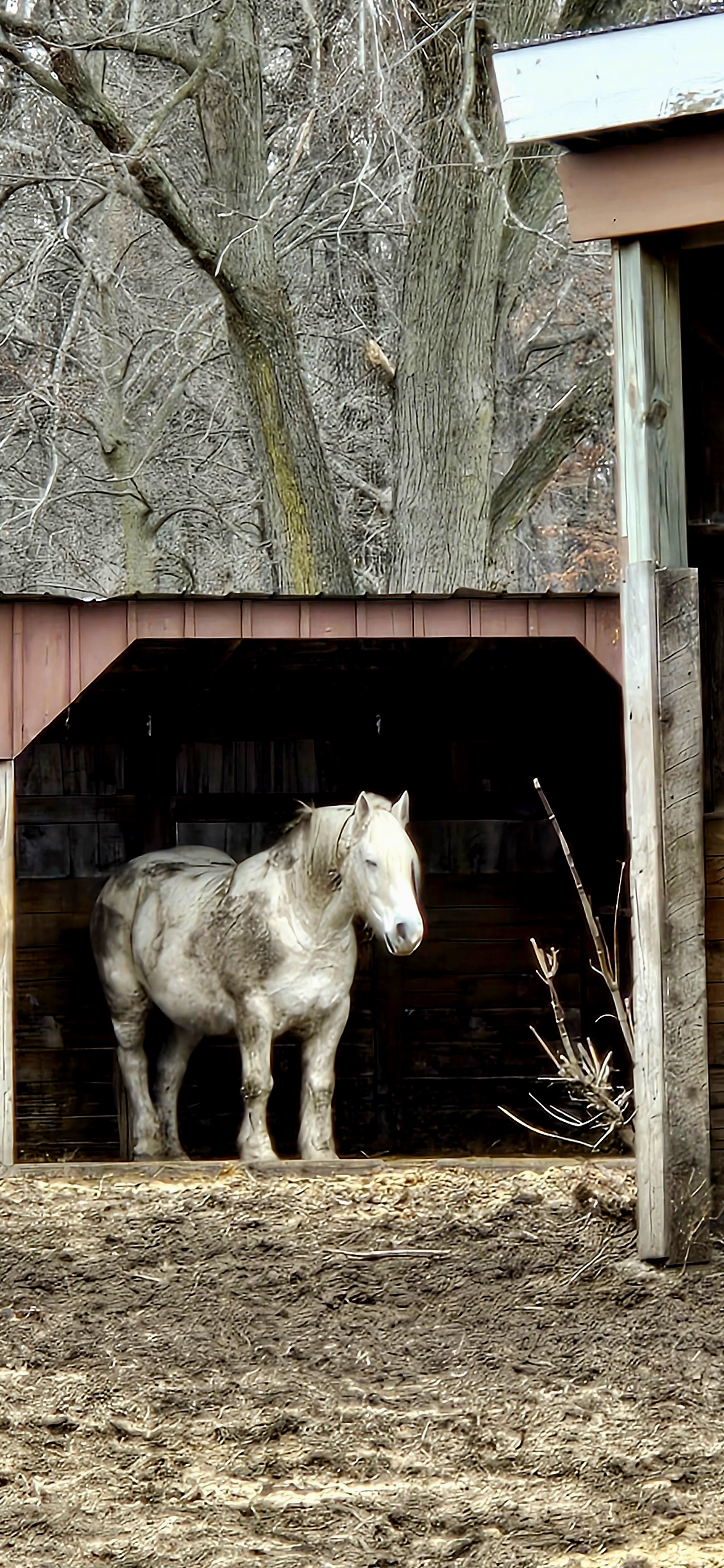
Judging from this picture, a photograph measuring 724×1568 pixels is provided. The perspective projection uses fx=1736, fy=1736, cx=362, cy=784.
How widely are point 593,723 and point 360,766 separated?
137cm

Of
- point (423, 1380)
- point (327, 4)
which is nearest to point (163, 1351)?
point (423, 1380)

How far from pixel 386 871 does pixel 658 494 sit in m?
2.76

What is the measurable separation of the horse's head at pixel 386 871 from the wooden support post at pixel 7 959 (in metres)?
1.51

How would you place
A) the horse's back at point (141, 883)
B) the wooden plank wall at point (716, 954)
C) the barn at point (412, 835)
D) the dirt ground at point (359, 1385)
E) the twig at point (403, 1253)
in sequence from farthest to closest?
the barn at point (412, 835) < the horse's back at point (141, 883) < the twig at point (403, 1253) < the wooden plank wall at point (716, 954) < the dirt ground at point (359, 1385)

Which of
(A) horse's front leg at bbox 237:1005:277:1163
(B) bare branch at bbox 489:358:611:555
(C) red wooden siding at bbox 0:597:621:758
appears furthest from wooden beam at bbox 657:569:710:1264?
(B) bare branch at bbox 489:358:611:555

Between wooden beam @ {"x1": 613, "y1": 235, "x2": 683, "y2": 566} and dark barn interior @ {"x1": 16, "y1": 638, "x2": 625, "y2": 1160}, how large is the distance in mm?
4137

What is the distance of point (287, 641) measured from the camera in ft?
25.9

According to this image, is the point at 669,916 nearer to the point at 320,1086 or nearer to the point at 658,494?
the point at 658,494

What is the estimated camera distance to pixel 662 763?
17.0 ft

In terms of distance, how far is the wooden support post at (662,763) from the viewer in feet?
16.7

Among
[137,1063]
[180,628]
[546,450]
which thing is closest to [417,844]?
[137,1063]

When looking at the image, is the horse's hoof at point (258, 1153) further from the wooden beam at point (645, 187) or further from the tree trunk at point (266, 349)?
the tree trunk at point (266, 349)

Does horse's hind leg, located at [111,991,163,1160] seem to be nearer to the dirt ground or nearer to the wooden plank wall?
the dirt ground

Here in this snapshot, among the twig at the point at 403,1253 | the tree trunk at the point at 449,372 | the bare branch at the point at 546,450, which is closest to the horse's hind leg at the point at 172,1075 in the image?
the twig at the point at 403,1253
